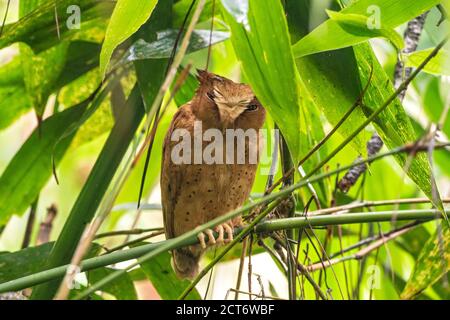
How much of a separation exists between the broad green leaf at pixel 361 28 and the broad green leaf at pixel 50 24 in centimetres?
60

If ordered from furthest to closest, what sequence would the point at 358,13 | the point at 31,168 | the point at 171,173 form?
the point at 31,168
the point at 171,173
the point at 358,13

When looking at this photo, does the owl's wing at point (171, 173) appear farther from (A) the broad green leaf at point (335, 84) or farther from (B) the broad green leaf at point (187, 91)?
(A) the broad green leaf at point (335, 84)

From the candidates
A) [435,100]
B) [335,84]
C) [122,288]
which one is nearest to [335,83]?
[335,84]

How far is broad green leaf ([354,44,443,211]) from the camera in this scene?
3.87ft

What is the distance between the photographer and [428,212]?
1.03 metres

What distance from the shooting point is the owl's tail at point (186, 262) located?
5.49 ft

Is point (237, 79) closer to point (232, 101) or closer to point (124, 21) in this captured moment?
point (232, 101)

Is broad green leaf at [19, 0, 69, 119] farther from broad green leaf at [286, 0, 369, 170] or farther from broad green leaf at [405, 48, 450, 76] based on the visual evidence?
broad green leaf at [405, 48, 450, 76]

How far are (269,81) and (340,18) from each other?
5.1 inches

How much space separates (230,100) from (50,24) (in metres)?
0.39

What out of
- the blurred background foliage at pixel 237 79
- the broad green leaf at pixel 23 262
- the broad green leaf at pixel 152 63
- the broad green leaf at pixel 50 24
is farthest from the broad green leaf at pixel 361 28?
the broad green leaf at pixel 23 262

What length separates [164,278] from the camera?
1.66 m
